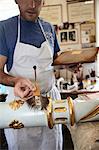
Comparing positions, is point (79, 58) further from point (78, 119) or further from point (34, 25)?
point (34, 25)

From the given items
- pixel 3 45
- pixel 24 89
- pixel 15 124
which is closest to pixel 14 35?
pixel 3 45

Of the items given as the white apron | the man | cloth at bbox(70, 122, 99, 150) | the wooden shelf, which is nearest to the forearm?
the man

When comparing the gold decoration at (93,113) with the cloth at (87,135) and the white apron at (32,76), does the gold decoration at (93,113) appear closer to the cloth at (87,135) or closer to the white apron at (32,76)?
the cloth at (87,135)

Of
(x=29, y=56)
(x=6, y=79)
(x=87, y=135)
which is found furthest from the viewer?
(x=29, y=56)

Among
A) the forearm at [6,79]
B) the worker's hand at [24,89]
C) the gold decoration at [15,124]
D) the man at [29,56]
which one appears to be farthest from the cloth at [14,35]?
the gold decoration at [15,124]

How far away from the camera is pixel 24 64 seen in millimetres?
1228

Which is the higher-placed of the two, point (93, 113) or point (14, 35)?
point (14, 35)

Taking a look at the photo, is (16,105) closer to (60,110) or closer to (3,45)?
(60,110)

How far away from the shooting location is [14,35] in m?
1.18

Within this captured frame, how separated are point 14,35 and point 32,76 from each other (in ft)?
0.70

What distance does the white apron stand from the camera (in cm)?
122

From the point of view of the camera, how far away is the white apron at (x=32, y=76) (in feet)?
4.01

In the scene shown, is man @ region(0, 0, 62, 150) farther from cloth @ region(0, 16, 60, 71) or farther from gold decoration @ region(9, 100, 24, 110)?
gold decoration @ region(9, 100, 24, 110)

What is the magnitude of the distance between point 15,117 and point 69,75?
5.68ft
